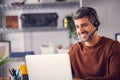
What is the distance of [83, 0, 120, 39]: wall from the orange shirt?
1.27 m

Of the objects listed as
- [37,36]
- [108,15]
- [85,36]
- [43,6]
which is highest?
[43,6]

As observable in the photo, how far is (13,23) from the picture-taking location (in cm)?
292

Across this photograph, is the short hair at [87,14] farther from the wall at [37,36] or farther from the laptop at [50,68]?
the wall at [37,36]

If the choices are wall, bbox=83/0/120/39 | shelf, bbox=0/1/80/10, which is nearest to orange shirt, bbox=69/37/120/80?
wall, bbox=83/0/120/39

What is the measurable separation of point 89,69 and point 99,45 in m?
0.18

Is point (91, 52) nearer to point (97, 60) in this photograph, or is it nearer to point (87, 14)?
point (97, 60)

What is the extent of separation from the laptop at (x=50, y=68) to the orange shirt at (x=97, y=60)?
9.8 inches

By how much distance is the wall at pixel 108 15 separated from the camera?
280 cm

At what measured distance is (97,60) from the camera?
1501 mm

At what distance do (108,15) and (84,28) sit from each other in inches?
54.4

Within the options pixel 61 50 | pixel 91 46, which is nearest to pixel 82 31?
pixel 91 46

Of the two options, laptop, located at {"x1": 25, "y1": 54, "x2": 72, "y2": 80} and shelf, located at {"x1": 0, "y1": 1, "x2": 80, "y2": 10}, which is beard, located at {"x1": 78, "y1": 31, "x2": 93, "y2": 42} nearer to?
laptop, located at {"x1": 25, "y1": 54, "x2": 72, "y2": 80}

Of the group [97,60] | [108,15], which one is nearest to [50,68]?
[97,60]

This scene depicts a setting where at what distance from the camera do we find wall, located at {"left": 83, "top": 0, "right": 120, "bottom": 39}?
9.19 ft
